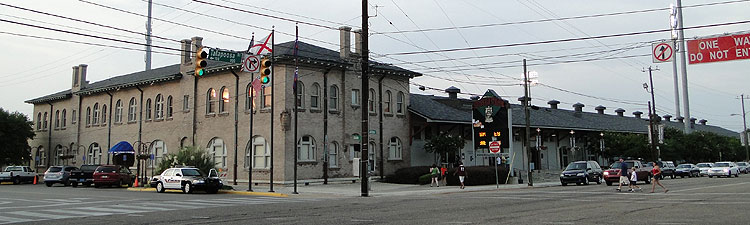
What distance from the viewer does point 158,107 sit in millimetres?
45250

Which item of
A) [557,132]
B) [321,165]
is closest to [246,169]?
[321,165]

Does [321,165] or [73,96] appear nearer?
[321,165]

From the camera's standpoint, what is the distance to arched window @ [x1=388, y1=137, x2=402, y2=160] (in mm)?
41334

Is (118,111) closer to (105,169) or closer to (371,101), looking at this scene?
(105,169)

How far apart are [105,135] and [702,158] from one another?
205ft

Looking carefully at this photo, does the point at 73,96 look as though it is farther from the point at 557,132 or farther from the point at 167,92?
the point at 557,132

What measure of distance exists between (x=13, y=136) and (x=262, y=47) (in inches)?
1410

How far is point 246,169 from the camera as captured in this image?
122 ft

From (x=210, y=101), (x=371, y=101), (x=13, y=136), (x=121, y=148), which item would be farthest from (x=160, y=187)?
(x=13, y=136)

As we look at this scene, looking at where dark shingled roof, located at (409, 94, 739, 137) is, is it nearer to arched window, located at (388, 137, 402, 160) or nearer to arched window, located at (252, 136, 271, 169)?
arched window, located at (388, 137, 402, 160)

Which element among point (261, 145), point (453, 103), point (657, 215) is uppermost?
point (453, 103)

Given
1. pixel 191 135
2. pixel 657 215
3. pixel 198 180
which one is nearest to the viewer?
pixel 657 215

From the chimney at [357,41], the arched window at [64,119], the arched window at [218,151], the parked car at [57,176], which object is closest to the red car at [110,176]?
the parked car at [57,176]

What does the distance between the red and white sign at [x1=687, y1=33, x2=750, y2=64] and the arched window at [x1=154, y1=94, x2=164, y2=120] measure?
37188 mm
